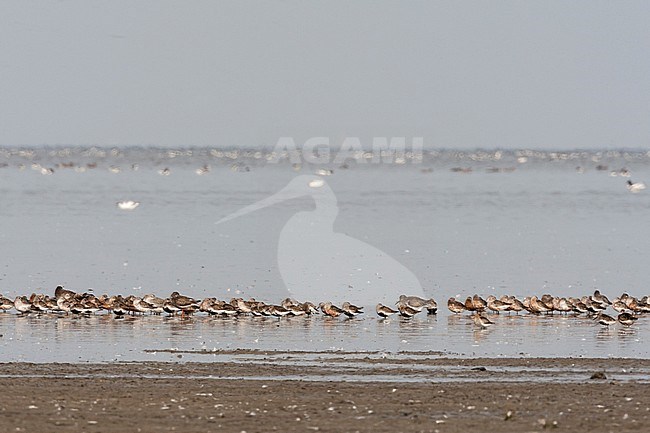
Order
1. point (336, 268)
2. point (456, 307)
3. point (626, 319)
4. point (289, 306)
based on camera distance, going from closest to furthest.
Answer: point (626, 319), point (289, 306), point (456, 307), point (336, 268)

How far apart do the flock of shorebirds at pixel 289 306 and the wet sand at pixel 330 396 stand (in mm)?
4383

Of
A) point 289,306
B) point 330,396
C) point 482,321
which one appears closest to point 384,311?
point 289,306

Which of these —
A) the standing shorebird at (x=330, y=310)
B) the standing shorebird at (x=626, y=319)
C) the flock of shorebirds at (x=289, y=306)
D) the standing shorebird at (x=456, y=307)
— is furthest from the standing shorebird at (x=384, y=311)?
the standing shorebird at (x=626, y=319)

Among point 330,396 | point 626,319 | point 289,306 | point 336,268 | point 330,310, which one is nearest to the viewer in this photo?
point 330,396

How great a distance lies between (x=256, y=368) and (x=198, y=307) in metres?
5.57

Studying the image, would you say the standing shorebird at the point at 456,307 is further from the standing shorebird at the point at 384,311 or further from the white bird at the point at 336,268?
the white bird at the point at 336,268

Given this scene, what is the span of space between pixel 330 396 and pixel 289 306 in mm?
7272

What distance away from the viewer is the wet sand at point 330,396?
1079cm

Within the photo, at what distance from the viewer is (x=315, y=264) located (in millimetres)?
27344

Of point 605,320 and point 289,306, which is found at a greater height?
point 289,306

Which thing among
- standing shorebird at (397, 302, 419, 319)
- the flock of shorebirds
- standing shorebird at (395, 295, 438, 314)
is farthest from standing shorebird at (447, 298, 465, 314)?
standing shorebird at (397, 302, 419, 319)

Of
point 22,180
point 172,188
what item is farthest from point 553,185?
point 22,180

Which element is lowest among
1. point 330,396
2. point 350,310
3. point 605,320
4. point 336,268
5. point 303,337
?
point 330,396

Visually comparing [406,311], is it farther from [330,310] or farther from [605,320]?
[605,320]
